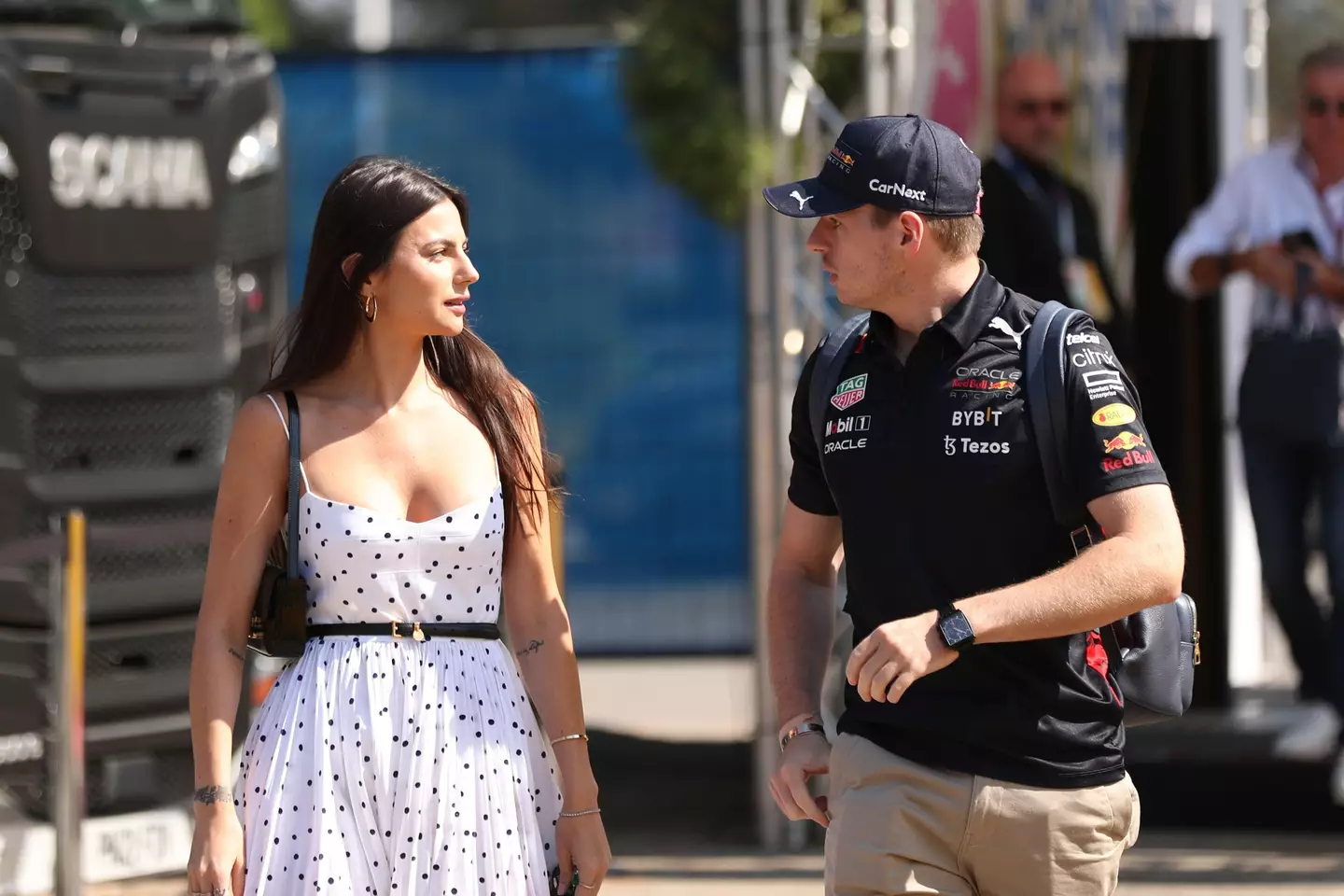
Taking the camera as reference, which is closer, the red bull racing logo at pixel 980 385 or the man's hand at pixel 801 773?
the red bull racing logo at pixel 980 385

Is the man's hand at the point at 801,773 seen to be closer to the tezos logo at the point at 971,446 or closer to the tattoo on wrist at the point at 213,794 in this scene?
→ the tezos logo at the point at 971,446

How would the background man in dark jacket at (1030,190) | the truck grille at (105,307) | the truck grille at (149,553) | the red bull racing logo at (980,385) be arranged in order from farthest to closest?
the background man in dark jacket at (1030,190), the truck grille at (149,553), the truck grille at (105,307), the red bull racing logo at (980,385)

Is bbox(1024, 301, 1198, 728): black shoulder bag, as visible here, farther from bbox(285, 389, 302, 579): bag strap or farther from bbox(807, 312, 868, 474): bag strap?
bbox(285, 389, 302, 579): bag strap

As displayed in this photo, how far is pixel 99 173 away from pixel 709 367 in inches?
145

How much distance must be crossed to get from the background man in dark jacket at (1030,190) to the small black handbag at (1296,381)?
0.68 metres

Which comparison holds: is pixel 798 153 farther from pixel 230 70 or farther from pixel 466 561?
pixel 466 561

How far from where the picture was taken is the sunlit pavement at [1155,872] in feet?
21.6

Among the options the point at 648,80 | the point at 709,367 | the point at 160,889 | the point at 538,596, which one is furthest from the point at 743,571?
the point at 538,596

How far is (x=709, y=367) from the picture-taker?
932 cm

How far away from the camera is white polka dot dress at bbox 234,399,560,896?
3.19 m

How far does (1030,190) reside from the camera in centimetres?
712

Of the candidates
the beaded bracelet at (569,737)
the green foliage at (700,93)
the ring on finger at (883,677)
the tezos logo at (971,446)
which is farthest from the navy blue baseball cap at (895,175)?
the green foliage at (700,93)

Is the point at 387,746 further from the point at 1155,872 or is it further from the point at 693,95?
the point at 693,95

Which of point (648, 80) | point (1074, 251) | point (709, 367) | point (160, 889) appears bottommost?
point (160, 889)
